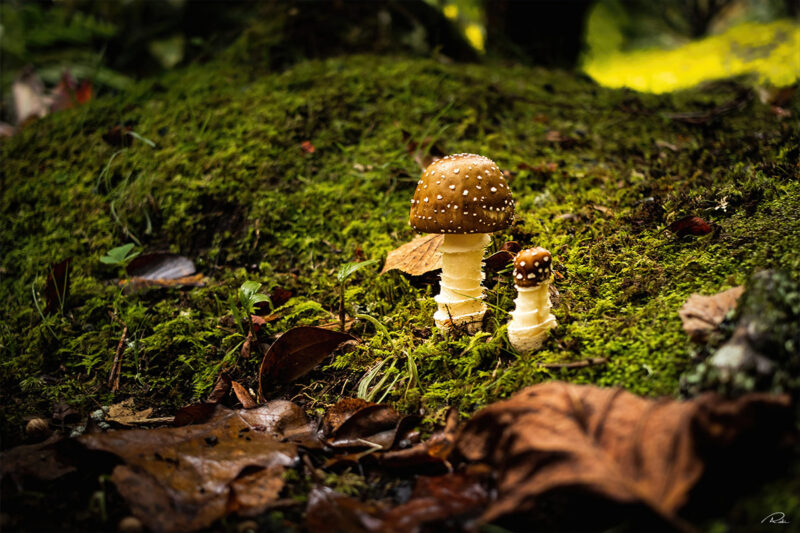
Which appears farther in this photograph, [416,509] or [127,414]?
[127,414]

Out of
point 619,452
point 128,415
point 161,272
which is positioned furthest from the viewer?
point 161,272

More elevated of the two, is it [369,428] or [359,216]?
[359,216]

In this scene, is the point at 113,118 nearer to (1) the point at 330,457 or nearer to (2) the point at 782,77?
(1) the point at 330,457

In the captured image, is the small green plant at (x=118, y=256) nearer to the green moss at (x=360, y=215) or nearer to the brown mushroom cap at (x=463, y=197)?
the green moss at (x=360, y=215)

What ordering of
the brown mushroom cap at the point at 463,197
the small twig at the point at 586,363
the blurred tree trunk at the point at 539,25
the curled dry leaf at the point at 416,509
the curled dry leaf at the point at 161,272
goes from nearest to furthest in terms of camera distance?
the curled dry leaf at the point at 416,509
the small twig at the point at 586,363
the brown mushroom cap at the point at 463,197
the curled dry leaf at the point at 161,272
the blurred tree trunk at the point at 539,25

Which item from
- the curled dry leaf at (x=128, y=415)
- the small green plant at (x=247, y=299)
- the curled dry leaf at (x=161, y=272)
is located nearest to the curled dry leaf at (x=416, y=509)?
the curled dry leaf at (x=128, y=415)

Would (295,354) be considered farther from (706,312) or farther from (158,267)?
(706,312)

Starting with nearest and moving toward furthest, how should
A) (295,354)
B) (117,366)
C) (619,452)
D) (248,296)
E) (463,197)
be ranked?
(619,452), (463,197), (295,354), (248,296), (117,366)
